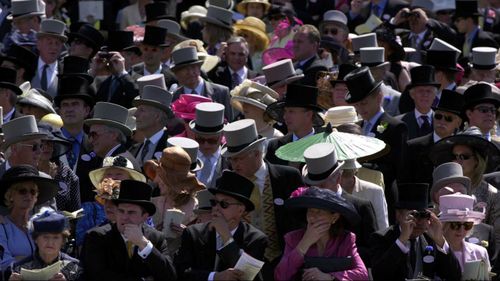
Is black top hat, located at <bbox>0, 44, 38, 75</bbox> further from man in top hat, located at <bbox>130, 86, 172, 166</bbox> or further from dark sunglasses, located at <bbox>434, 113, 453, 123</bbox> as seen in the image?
dark sunglasses, located at <bbox>434, 113, 453, 123</bbox>

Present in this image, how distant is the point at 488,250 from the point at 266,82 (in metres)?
4.63

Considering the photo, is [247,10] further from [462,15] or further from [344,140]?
[344,140]

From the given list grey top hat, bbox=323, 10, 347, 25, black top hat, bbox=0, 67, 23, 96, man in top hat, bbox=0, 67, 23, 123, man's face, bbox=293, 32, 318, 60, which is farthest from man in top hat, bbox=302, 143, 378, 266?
grey top hat, bbox=323, 10, 347, 25

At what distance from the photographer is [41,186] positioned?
12.8 meters

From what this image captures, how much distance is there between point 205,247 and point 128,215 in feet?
2.04

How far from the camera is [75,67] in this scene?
17.4m

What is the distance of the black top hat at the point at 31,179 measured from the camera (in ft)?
41.2

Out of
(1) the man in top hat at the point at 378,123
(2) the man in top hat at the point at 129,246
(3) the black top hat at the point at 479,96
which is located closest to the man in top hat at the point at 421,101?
(3) the black top hat at the point at 479,96

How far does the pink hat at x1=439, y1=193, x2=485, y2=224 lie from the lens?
1238cm

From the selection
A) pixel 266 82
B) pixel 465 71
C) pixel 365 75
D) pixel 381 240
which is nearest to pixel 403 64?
pixel 465 71

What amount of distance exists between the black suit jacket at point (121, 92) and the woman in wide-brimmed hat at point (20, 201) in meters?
4.50

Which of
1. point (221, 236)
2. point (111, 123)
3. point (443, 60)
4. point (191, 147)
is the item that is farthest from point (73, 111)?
point (443, 60)

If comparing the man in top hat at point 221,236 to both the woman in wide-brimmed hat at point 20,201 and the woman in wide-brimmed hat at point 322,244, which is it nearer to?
the woman in wide-brimmed hat at point 322,244

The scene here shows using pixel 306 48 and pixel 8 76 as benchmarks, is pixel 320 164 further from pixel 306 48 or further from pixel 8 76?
pixel 306 48
